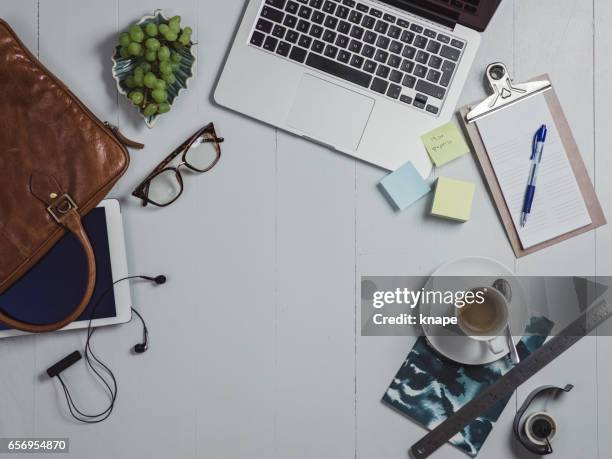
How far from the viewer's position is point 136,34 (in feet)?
3.10

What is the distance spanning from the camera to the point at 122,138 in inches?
39.3

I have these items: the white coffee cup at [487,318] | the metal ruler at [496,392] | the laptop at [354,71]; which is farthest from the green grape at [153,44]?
the metal ruler at [496,392]

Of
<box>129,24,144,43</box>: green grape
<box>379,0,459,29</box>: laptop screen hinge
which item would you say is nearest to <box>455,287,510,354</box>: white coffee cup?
<box>379,0,459,29</box>: laptop screen hinge

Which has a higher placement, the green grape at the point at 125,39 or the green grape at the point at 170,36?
the green grape at the point at 170,36

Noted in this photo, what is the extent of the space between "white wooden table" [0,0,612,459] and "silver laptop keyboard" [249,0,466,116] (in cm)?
9

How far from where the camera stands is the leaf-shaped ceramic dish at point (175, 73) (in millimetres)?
981

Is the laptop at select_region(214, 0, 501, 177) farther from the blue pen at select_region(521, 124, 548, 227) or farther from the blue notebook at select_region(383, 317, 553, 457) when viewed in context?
the blue notebook at select_region(383, 317, 553, 457)

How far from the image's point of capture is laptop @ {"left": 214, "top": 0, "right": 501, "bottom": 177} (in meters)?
0.98

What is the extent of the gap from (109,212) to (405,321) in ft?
1.69

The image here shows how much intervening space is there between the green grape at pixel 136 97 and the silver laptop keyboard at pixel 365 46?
20 centimetres

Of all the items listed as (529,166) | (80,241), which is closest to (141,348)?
(80,241)

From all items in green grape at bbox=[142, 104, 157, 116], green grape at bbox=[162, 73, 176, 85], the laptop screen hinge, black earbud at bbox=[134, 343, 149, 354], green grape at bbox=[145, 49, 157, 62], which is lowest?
black earbud at bbox=[134, 343, 149, 354]

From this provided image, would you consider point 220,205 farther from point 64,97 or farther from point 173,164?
point 64,97
